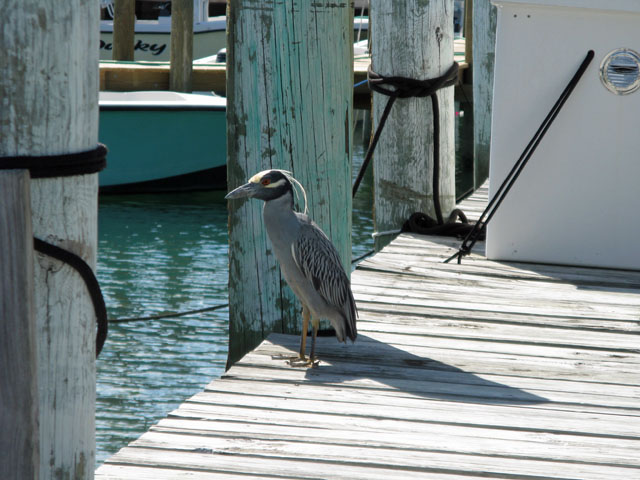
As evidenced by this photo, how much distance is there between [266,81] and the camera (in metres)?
3.87

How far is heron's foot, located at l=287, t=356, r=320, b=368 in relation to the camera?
3.66 m

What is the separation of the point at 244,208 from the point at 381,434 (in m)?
1.34

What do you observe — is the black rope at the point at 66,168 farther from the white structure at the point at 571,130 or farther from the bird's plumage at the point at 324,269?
the white structure at the point at 571,130

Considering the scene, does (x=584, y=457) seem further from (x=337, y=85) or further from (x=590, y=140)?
(x=590, y=140)

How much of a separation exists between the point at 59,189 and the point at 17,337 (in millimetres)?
279

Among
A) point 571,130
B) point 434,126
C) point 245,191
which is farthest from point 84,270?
point 434,126

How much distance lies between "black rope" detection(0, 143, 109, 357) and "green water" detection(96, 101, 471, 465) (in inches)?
151

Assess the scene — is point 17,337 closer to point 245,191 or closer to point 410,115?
point 245,191

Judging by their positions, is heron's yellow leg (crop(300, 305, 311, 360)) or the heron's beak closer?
the heron's beak

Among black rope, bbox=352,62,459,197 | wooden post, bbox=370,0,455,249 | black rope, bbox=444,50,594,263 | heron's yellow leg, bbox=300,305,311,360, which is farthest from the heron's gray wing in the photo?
wooden post, bbox=370,0,455,249

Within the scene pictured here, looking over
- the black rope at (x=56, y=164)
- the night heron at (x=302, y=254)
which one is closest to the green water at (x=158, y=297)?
the night heron at (x=302, y=254)

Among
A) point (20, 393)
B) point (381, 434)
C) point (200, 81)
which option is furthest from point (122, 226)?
point (20, 393)

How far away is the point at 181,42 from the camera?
1251 cm

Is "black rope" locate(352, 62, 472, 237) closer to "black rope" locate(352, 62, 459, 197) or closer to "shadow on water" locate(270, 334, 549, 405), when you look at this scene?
"black rope" locate(352, 62, 459, 197)
